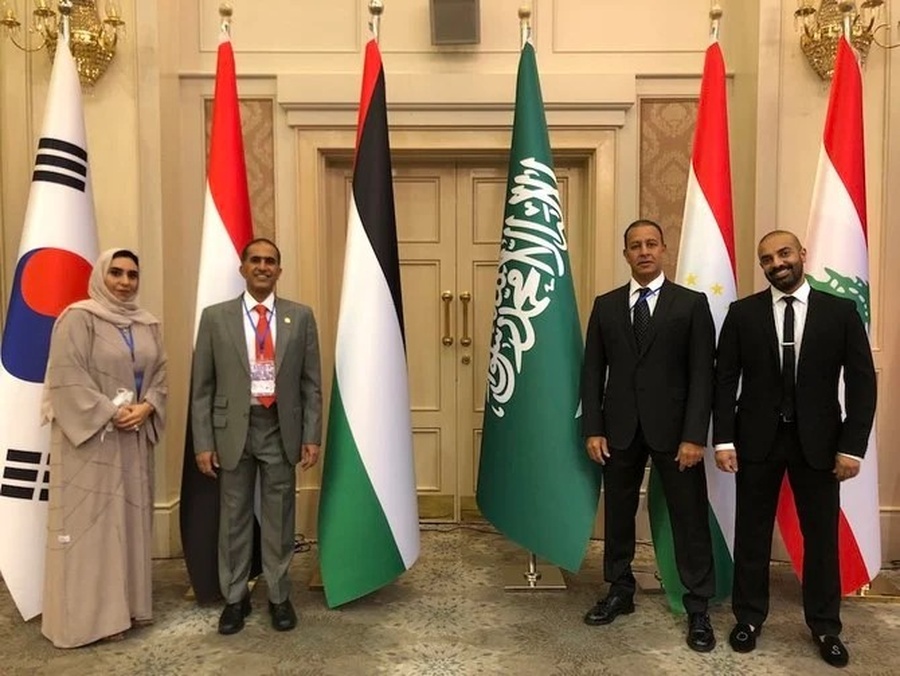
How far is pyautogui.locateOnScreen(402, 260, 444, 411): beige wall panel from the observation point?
373cm

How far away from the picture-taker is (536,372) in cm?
282

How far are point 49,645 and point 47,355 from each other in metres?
1.02

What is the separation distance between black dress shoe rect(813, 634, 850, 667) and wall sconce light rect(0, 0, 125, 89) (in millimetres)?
3588

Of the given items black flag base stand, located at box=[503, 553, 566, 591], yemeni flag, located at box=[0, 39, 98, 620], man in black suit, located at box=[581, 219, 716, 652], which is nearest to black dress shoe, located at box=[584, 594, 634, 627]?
man in black suit, located at box=[581, 219, 716, 652]

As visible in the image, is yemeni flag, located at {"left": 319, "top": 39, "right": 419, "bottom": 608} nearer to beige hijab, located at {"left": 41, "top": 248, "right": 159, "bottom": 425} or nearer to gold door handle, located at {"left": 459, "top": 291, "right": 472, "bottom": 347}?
beige hijab, located at {"left": 41, "top": 248, "right": 159, "bottom": 425}

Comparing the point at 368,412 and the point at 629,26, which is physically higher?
the point at 629,26

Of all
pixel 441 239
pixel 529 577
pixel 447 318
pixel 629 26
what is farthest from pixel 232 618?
pixel 629 26

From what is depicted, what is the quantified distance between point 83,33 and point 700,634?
3413mm

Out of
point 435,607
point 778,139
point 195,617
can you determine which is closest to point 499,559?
point 435,607

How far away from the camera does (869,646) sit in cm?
249

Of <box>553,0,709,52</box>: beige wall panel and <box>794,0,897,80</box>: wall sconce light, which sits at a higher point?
<box>553,0,709,52</box>: beige wall panel

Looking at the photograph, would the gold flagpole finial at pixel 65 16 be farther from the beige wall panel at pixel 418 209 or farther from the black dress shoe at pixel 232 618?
the black dress shoe at pixel 232 618

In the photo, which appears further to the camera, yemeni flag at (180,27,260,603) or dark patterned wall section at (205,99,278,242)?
dark patterned wall section at (205,99,278,242)

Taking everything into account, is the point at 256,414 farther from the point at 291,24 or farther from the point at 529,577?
the point at 291,24
